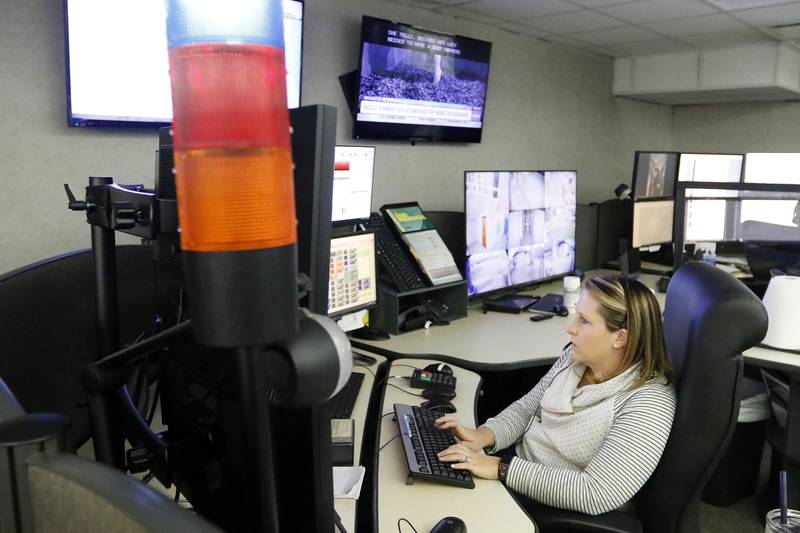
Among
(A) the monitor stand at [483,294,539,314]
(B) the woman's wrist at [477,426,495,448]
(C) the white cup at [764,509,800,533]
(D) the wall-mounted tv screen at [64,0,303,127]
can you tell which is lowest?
(C) the white cup at [764,509,800,533]

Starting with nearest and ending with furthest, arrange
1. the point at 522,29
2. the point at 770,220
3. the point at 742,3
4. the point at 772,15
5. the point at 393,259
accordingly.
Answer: the point at 393,259 → the point at 770,220 → the point at 742,3 → the point at 772,15 → the point at 522,29

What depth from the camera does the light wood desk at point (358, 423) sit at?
1.20 meters

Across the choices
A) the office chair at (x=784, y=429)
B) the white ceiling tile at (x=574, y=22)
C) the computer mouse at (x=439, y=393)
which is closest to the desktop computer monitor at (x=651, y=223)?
the white ceiling tile at (x=574, y=22)

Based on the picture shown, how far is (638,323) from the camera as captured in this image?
1545 mm

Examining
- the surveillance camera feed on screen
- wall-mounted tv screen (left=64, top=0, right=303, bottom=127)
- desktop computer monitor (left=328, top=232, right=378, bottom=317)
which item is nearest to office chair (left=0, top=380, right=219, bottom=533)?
desktop computer monitor (left=328, top=232, right=378, bottom=317)

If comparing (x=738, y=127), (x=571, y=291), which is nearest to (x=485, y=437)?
(x=571, y=291)

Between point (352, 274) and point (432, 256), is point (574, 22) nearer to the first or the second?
point (432, 256)

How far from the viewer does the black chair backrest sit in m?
1.39

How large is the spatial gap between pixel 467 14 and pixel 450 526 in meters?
3.34

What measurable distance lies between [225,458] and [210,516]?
4.4 inches

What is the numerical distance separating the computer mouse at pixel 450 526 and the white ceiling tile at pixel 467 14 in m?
3.17

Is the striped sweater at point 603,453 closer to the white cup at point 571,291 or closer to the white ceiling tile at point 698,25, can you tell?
the white cup at point 571,291

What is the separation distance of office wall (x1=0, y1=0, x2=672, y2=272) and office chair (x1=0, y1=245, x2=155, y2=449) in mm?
951

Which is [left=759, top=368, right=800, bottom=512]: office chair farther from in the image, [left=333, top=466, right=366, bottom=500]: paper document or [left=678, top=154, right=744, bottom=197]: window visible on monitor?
[left=678, top=154, right=744, bottom=197]: window visible on monitor
